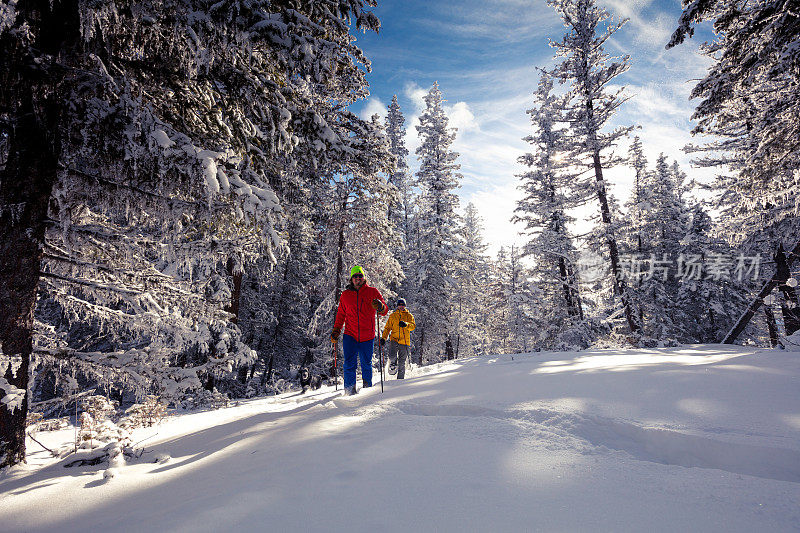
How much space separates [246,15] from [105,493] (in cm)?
445

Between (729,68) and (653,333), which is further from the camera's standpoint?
(653,333)

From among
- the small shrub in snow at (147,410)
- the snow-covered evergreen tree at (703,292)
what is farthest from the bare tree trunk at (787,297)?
the small shrub in snow at (147,410)

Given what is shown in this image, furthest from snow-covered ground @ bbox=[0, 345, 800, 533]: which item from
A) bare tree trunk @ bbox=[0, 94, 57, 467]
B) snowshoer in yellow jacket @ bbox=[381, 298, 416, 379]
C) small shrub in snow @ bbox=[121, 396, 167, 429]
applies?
snowshoer in yellow jacket @ bbox=[381, 298, 416, 379]

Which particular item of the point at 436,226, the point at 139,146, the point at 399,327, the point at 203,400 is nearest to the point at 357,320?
the point at 399,327

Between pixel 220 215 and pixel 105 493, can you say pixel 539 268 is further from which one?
pixel 105 493

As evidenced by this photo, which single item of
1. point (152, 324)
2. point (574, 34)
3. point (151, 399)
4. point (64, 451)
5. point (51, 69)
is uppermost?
point (574, 34)

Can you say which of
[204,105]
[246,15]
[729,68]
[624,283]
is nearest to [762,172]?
[729,68]

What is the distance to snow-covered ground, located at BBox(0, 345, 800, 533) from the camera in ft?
5.22

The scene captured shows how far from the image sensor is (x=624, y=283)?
16391 millimetres

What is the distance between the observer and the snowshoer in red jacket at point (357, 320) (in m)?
6.36

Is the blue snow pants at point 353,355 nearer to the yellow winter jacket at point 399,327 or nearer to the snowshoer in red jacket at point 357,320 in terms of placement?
the snowshoer in red jacket at point 357,320

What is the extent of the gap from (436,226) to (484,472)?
22774mm

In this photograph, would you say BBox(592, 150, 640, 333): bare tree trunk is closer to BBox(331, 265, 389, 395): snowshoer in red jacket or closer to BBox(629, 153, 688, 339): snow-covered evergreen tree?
BBox(629, 153, 688, 339): snow-covered evergreen tree

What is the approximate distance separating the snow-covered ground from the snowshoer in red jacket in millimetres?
2690
